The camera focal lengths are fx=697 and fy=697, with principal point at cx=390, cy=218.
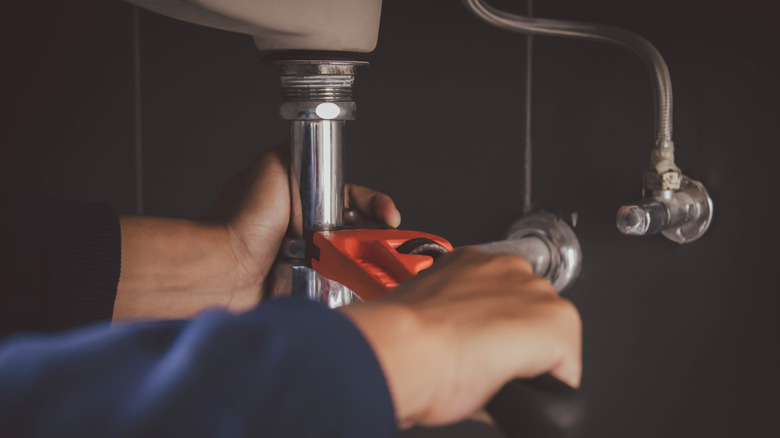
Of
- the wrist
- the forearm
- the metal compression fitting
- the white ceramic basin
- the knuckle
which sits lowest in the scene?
the forearm

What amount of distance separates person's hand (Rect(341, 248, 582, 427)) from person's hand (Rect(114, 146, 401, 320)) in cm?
31

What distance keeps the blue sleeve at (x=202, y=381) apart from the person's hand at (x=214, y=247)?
0.37 meters

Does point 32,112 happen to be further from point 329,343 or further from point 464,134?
point 329,343

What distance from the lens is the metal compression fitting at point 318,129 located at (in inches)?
19.0

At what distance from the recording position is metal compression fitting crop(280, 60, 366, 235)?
0.48 meters

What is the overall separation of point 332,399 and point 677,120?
1.48ft

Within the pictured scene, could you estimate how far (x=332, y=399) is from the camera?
0.75ft

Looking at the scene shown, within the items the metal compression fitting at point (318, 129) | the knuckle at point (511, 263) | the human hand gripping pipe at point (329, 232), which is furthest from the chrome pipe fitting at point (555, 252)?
the knuckle at point (511, 263)

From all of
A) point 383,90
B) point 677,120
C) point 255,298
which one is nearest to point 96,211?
point 255,298

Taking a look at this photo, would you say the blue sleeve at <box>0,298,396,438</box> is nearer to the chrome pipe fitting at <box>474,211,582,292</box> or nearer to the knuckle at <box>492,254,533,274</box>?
the knuckle at <box>492,254,533,274</box>

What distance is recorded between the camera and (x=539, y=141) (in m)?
0.69

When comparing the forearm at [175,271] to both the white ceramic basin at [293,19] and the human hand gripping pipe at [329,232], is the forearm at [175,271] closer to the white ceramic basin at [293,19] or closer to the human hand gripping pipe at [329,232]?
the human hand gripping pipe at [329,232]

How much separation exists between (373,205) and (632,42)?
0.25 m

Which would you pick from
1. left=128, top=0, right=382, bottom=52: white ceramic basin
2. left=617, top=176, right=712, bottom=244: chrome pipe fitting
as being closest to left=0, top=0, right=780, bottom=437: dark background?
left=617, top=176, right=712, bottom=244: chrome pipe fitting
